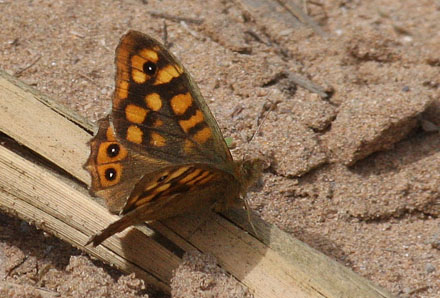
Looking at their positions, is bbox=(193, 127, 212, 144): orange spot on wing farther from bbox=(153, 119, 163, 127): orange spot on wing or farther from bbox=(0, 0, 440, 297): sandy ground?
bbox=(0, 0, 440, 297): sandy ground

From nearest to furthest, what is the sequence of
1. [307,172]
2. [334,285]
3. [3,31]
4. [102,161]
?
[334,285], [102,161], [307,172], [3,31]

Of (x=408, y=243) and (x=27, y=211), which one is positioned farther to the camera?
(x=408, y=243)

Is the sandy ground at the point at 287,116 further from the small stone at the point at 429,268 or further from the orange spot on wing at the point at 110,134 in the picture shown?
the orange spot on wing at the point at 110,134

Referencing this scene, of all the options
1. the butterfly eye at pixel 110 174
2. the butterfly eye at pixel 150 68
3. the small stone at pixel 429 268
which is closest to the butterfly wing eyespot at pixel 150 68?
the butterfly eye at pixel 150 68

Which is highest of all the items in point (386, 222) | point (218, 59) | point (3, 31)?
point (3, 31)

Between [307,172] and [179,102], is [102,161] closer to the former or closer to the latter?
[179,102]

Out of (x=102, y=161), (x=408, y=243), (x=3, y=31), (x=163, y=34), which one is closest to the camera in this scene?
(x=102, y=161)

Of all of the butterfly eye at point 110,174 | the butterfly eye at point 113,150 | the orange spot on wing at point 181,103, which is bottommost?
the butterfly eye at point 110,174

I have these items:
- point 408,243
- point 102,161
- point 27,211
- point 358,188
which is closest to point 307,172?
point 358,188
